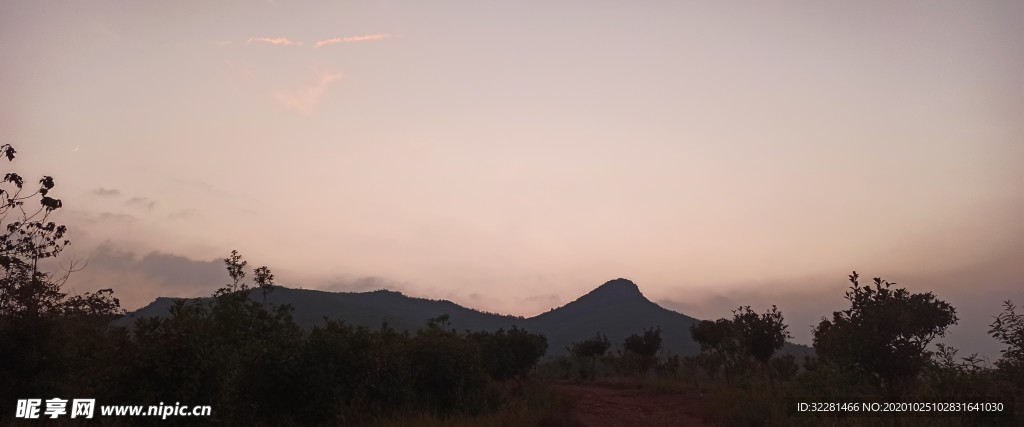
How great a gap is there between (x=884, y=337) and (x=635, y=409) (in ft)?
48.2

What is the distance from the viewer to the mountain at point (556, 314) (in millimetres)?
119812

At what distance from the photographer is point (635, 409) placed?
26703mm

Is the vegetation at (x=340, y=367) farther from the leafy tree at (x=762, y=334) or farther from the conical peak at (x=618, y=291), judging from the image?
the conical peak at (x=618, y=291)

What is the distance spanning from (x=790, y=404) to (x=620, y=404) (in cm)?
1229

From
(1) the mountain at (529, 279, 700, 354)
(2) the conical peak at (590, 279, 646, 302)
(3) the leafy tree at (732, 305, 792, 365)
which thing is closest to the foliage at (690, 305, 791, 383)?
(3) the leafy tree at (732, 305, 792, 365)

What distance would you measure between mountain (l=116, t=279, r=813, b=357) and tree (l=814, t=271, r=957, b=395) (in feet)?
337

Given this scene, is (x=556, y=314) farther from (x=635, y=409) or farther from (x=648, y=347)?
(x=635, y=409)

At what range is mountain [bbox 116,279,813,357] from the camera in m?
120

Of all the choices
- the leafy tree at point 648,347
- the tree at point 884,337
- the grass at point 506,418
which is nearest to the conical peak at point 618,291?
the leafy tree at point 648,347

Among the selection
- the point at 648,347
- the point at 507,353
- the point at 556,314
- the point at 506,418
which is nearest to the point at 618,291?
the point at 556,314

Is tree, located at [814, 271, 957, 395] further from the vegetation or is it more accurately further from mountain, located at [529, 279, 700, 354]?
mountain, located at [529, 279, 700, 354]

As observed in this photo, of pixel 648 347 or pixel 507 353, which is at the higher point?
pixel 507 353

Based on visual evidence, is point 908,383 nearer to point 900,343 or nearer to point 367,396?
point 900,343

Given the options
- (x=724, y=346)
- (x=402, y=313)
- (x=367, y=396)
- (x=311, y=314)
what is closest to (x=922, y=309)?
(x=367, y=396)
